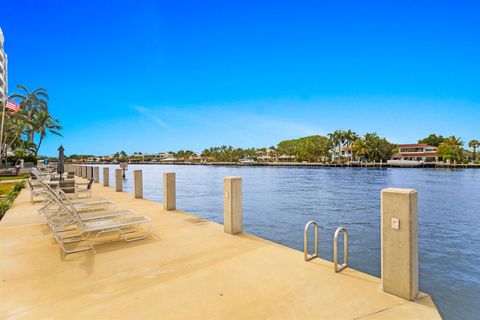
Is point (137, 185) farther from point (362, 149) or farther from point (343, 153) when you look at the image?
point (343, 153)

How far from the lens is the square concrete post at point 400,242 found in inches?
142

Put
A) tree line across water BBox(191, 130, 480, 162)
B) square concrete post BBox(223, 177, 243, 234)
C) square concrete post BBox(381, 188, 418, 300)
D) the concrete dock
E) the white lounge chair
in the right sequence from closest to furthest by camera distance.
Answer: the concrete dock → square concrete post BBox(381, 188, 418, 300) → the white lounge chair → square concrete post BBox(223, 177, 243, 234) → tree line across water BBox(191, 130, 480, 162)

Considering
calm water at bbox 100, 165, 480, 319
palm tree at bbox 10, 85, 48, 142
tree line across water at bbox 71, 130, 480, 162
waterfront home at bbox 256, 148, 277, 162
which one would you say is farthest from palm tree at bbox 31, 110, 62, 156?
waterfront home at bbox 256, 148, 277, 162

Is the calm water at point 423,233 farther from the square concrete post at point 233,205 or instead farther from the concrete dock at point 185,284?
the square concrete post at point 233,205

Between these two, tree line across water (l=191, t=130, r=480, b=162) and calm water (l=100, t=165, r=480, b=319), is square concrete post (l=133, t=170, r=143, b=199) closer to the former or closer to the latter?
calm water (l=100, t=165, r=480, b=319)

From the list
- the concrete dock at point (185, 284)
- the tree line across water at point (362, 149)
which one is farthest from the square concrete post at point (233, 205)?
the tree line across water at point (362, 149)

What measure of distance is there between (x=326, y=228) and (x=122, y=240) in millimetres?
7862

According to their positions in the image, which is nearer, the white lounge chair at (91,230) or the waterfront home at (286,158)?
the white lounge chair at (91,230)

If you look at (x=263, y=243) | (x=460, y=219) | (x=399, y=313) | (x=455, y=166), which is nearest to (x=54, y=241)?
(x=263, y=243)

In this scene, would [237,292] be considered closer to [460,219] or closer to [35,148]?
[460,219]

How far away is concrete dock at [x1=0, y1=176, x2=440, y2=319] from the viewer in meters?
3.38

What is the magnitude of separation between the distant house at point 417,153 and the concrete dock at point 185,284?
10880 centimetres

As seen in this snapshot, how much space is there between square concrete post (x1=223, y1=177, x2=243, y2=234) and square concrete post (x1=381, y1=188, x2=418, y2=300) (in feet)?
10.9

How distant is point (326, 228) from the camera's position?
11633 millimetres
